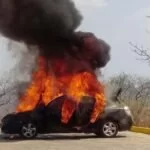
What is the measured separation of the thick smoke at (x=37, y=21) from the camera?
2031cm

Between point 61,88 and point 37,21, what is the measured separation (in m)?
2.86

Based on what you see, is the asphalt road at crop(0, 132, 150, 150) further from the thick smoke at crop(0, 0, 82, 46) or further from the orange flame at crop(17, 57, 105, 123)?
the thick smoke at crop(0, 0, 82, 46)

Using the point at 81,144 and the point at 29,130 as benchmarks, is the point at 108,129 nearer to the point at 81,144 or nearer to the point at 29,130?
the point at 81,144

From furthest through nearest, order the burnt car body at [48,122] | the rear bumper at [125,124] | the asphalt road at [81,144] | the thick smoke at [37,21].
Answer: the thick smoke at [37,21] < the rear bumper at [125,124] < the burnt car body at [48,122] < the asphalt road at [81,144]

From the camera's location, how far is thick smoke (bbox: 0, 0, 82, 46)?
20312 millimetres

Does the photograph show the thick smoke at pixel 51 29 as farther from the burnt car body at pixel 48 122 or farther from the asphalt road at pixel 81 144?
the asphalt road at pixel 81 144

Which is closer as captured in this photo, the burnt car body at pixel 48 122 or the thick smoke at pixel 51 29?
the burnt car body at pixel 48 122

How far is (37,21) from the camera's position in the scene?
20500 mm

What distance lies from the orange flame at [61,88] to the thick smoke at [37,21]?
1.04 metres

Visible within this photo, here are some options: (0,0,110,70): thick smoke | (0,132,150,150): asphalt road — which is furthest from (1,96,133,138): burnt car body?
(0,0,110,70): thick smoke

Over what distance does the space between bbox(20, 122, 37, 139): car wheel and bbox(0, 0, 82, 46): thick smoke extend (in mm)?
3650

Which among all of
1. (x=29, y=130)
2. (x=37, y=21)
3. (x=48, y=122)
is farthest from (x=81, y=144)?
(x=37, y=21)

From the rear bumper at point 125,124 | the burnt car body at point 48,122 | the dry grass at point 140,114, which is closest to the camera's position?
the burnt car body at point 48,122

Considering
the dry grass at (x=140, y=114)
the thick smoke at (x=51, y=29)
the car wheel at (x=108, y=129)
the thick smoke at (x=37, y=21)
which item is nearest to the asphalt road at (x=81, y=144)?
the car wheel at (x=108, y=129)
